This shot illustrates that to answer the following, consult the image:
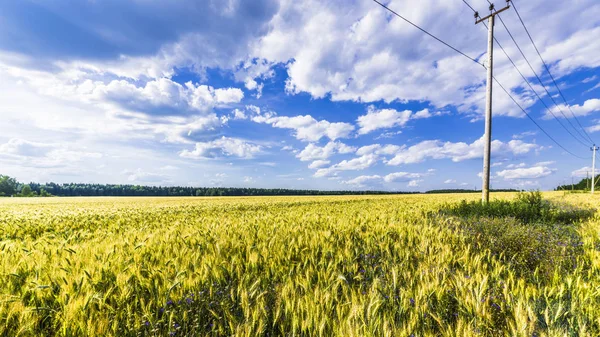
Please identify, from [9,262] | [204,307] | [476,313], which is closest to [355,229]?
[476,313]

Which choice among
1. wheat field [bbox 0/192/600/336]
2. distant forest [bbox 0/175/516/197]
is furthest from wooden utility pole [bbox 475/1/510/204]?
distant forest [bbox 0/175/516/197]

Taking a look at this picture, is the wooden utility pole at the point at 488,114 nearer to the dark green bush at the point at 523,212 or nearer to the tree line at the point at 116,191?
the dark green bush at the point at 523,212

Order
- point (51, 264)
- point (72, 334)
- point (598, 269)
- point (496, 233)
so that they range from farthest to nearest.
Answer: point (496, 233) → point (598, 269) → point (51, 264) → point (72, 334)

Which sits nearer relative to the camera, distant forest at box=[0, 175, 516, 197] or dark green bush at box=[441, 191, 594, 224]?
dark green bush at box=[441, 191, 594, 224]

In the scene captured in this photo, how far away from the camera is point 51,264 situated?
2.97 metres

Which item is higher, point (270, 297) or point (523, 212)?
point (523, 212)

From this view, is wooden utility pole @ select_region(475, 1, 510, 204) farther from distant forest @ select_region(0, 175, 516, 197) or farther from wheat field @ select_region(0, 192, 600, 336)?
distant forest @ select_region(0, 175, 516, 197)

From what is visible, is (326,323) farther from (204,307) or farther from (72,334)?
(72,334)

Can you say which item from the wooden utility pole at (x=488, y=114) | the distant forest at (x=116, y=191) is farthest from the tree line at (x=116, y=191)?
the wooden utility pole at (x=488, y=114)

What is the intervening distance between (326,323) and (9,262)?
3896mm

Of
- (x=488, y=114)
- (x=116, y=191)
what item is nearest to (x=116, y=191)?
(x=116, y=191)

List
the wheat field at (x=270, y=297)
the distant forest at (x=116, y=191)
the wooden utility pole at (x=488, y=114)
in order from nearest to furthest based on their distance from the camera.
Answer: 1. the wheat field at (x=270, y=297)
2. the wooden utility pole at (x=488, y=114)
3. the distant forest at (x=116, y=191)

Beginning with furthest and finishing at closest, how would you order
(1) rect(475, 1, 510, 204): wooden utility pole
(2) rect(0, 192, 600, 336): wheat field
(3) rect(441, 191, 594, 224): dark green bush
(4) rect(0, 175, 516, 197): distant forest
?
(4) rect(0, 175, 516, 197): distant forest
(1) rect(475, 1, 510, 204): wooden utility pole
(3) rect(441, 191, 594, 224): dark green bush
(2) rect(0, 192, 600, 336): wheat field

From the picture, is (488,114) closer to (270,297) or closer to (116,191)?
(270,297)
